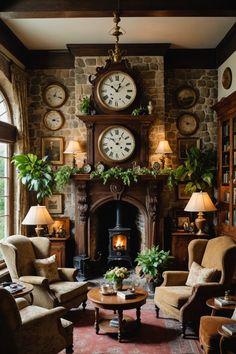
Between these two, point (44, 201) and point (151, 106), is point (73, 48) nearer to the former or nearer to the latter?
point (151, 106)

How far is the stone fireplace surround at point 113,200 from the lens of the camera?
7520mm

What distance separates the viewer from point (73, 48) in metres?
7.58

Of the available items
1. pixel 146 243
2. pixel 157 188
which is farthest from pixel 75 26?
pixel 146 243

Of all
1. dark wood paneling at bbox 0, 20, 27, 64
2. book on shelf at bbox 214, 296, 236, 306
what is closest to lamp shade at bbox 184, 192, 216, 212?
book on shelf at bbox 214, 296, 236, 306

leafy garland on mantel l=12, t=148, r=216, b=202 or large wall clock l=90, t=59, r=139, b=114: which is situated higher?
large wall clock l=90, t=59, r=139, b=114

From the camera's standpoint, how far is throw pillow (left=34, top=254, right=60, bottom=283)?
18.4ft

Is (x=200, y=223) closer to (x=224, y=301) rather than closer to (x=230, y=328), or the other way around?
(x=224, y=301)

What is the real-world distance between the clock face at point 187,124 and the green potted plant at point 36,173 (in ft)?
8.82

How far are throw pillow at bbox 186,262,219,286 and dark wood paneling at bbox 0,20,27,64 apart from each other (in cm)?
462

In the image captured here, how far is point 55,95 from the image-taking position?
796 cm

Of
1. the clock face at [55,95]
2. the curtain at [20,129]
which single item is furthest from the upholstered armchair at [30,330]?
the clock face at [55,95]

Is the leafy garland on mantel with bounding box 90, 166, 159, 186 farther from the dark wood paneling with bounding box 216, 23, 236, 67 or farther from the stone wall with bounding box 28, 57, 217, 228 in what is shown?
the dark wood paneling with bounding box 216, 23, 236, 67

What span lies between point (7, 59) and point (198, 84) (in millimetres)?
3676

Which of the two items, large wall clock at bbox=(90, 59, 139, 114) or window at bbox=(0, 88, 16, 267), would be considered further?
large wall clock at bbox=(90, 59, 139, 114)
